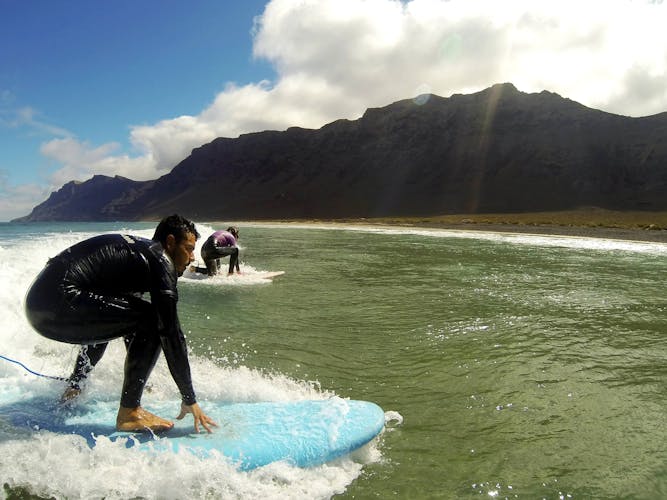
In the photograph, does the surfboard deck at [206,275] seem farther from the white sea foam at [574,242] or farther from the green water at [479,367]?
Answer: the white sea foam at [574,242]

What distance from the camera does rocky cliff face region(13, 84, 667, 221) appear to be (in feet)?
390

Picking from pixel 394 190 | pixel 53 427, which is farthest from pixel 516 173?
pixel 53 427

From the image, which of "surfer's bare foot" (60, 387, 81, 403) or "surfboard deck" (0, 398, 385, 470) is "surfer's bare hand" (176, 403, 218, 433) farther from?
"surfer's bare foot" (60, 387, 81, 403)

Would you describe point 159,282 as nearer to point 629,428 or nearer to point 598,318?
point 629,428

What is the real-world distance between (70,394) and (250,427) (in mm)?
1831

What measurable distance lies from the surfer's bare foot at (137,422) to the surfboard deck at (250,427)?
0.05m

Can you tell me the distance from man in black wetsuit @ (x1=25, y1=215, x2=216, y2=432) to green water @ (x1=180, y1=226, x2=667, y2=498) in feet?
6.28

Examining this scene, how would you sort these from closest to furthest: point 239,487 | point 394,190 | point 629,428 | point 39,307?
1. point 239,487
2. point 39,307
3. point 629,428
4. point 394,190

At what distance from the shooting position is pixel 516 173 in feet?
424

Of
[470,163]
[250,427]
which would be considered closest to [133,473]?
[250,427]

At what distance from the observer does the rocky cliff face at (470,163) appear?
390 ft

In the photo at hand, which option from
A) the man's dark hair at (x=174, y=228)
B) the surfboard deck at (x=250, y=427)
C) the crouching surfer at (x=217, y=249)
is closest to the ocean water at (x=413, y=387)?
the surfboard deck at (x=250, y=427)

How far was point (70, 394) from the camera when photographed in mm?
4270

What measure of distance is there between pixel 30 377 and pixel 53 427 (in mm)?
1395
